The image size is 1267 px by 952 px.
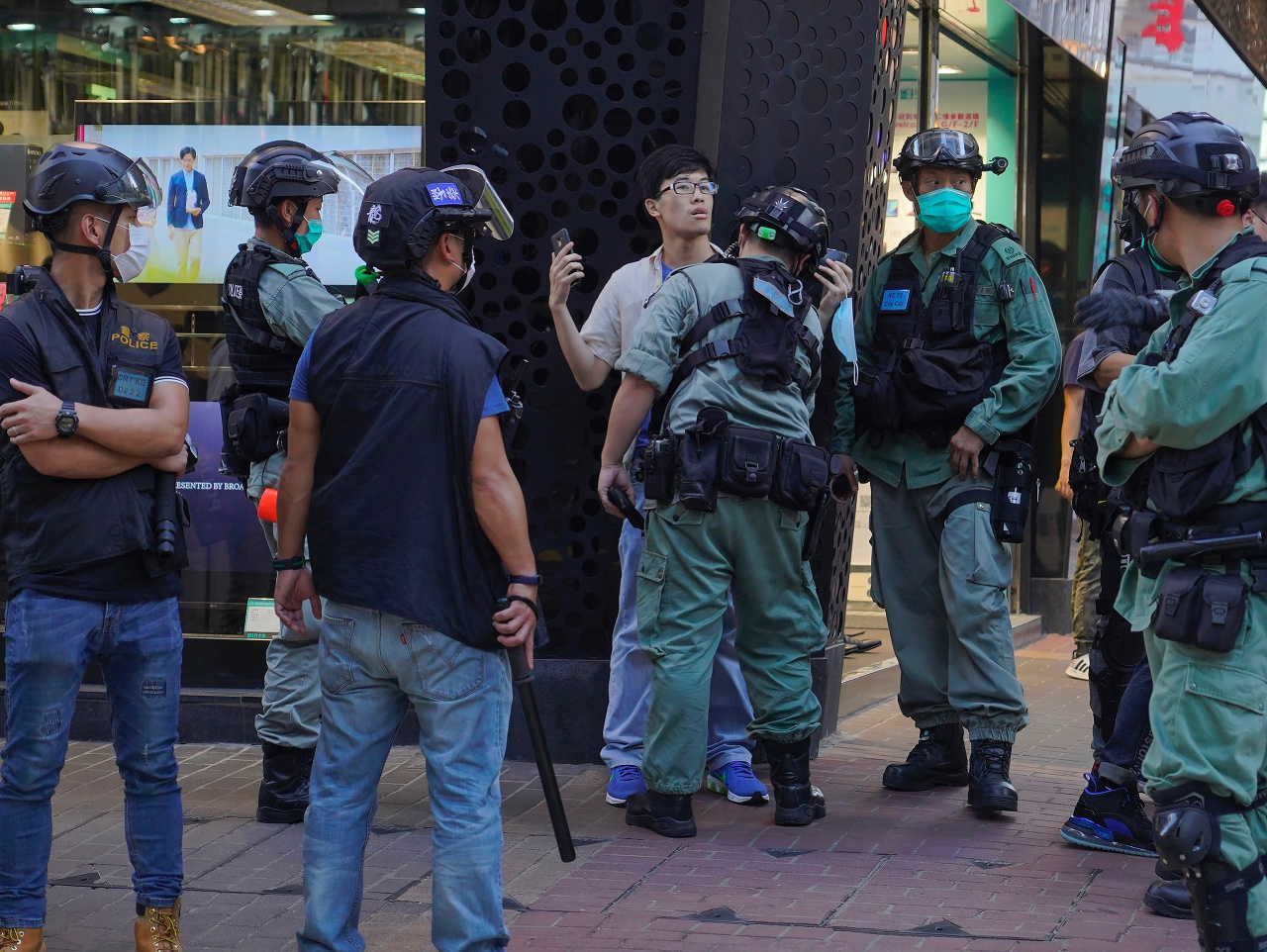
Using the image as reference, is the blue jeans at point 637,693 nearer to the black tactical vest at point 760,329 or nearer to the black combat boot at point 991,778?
the black tactical vest at point 760,329

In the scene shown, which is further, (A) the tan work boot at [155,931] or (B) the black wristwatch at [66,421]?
(A) the tan work boot at [155,931]

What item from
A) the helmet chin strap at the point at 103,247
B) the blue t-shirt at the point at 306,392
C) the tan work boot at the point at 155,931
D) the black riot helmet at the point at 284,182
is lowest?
the tan work boot at the point at 155,931

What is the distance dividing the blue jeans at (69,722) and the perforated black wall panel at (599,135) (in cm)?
233

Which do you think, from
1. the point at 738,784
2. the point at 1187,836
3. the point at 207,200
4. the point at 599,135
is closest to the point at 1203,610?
the point at 1187,836

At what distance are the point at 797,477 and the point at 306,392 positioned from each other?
1.89 m

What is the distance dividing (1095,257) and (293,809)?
6.42m

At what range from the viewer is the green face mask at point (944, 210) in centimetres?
540

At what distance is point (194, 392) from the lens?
6.55 m

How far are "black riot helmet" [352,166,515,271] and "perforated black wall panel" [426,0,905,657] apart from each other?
2.40m

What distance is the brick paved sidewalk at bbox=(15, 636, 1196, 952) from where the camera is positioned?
416cm

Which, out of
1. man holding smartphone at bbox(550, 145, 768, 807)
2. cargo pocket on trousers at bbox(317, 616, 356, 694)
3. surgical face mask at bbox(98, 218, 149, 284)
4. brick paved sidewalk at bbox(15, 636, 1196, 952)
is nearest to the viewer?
cargo pocket on trousers at bbox(317, 616, 356, 694)

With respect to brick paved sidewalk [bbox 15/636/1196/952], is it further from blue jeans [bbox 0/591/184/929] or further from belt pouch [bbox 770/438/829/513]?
belt pouch [bbox 770/438/829/513]

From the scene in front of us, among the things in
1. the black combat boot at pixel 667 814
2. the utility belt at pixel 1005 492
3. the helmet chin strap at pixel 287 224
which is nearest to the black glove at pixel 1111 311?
the utility belt at pixel 1005 492

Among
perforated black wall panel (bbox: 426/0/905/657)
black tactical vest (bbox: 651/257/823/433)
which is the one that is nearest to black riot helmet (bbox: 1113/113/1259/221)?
black tactical vest (bbox: 651/257/823/433)
